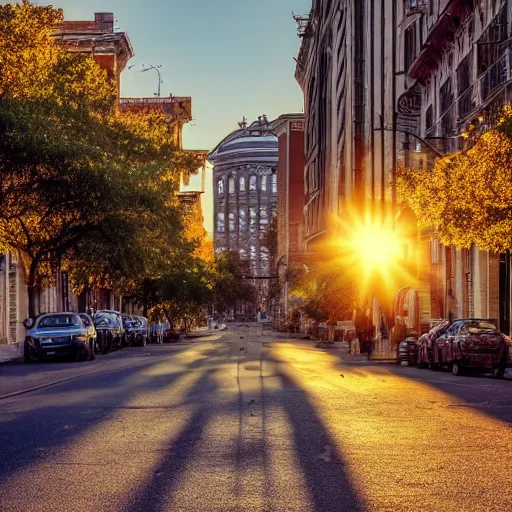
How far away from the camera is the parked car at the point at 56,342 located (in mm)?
33281

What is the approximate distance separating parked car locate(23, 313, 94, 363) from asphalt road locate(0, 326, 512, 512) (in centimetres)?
1469

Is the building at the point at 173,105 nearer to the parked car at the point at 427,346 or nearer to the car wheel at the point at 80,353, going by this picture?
the car wheel at the point at 80,353

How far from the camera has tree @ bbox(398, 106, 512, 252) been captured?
81.6ft

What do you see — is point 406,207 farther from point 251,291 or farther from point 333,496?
point 251,291

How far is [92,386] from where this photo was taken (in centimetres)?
1972

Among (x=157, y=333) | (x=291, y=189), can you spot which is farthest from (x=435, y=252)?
(x=291, y=189)

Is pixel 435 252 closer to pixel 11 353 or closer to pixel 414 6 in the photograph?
pixel 414 6

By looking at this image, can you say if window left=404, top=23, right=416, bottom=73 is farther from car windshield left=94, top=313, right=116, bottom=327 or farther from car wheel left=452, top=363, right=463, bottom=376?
car wheel left=452, top=363, right=463, bottom=376

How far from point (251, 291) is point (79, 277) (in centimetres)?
14134

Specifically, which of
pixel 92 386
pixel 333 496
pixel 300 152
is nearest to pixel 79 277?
pixel 92 386

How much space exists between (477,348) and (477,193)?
394cm

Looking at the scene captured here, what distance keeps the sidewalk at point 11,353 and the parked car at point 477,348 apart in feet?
48.5

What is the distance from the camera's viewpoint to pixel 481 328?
2727 centimetres

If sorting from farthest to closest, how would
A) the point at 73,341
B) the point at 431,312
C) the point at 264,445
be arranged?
the point at 431,312 → the point at 73,341 → the point at 264,445
